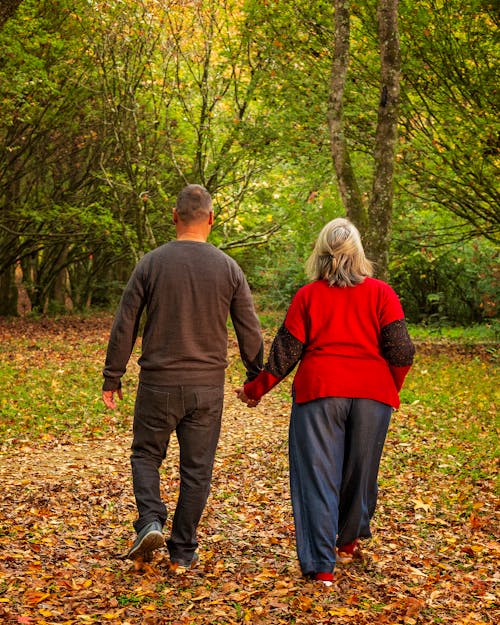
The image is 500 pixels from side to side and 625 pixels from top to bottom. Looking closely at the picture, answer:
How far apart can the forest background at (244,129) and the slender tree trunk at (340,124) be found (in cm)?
20

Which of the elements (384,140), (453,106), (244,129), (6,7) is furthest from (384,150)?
(244,129)

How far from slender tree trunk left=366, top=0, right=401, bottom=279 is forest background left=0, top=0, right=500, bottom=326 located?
0.18 m

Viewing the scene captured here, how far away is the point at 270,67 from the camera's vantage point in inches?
731

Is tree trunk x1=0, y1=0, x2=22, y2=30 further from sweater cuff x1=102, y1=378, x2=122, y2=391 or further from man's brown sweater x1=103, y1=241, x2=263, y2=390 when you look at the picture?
sweater cuff x1=102, y1=378, x2=122, y2=391

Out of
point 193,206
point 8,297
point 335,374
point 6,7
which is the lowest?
point 8,297

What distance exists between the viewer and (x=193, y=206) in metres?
4.98

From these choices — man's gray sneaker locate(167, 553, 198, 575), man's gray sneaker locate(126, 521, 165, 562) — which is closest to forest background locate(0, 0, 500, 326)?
man's gray sneaker locate(167, 553, 198, 575)

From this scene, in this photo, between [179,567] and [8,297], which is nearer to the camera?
[179,567]

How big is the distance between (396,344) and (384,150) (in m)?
7.29

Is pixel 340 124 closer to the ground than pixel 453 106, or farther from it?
closer to the ground

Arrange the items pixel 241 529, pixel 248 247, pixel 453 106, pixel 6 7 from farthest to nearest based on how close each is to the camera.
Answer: pixel 248 247 → pixel 453 106 → pixel 6 7 → pixel 241 529

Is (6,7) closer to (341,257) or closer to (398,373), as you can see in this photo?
(341,257)

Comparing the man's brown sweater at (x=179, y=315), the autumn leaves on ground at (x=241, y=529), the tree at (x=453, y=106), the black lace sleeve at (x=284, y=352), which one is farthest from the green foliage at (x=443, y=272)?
the man's brown sweater at (x=179, y=315)

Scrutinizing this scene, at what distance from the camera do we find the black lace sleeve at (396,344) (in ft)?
15.9
